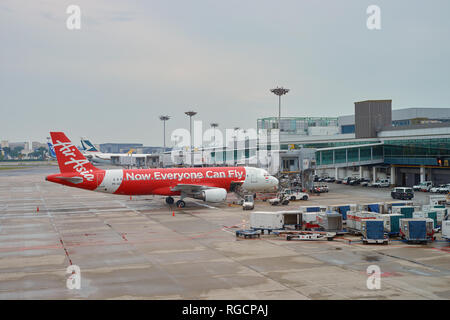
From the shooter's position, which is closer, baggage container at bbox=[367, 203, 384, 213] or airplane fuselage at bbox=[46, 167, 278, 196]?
baggage container at bbox=[367, 203, 384, 213]

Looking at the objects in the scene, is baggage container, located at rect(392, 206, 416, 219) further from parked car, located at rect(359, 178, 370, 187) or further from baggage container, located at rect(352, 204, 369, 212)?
parked car, located at rect(359, 178, 370, 187)

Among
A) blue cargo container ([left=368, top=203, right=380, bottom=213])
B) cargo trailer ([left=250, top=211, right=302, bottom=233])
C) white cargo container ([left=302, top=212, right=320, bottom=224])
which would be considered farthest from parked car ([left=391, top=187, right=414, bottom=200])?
cargo trailer ([left=250, top=211, right=302, bottom=233])

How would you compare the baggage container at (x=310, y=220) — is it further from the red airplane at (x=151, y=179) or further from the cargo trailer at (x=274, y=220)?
the red airplane at (x=151, y=179)

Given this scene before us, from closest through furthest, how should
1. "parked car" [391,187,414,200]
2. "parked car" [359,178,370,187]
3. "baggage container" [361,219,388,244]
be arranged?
"baggage container" [361,219,388,244] < "parked car" [391,187,414,200] < "parked car" [359,178,370,187]

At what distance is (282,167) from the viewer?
7650 cm

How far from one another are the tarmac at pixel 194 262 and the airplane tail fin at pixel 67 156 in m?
6.56

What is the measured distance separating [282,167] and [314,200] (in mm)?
19322

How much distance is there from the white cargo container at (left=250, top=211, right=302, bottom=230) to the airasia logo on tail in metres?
22.1

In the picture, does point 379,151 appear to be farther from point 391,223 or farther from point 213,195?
point 391,223

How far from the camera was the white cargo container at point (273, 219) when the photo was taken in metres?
35.1

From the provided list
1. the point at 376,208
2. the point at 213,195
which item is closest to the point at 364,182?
the point at 213,195

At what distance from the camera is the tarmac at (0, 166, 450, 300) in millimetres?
20094
